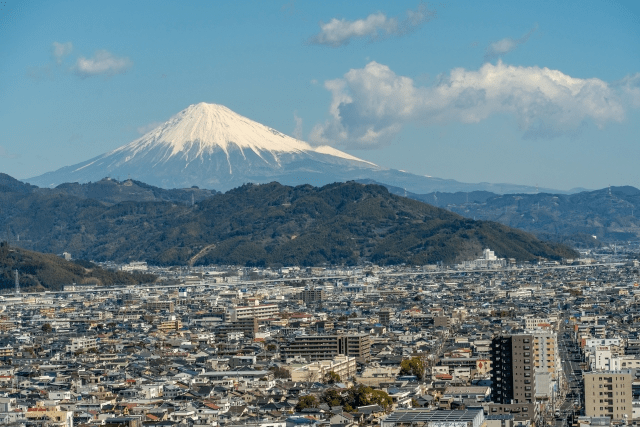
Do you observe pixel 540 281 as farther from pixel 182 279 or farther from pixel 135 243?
pixel 135 243

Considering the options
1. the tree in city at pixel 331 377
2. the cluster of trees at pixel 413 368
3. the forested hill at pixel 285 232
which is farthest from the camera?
the forested hill at pixel 285 232

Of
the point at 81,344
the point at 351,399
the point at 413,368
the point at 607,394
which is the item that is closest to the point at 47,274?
the point at 81,344

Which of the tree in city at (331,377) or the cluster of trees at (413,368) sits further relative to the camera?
the cluster of trees at (413,368)

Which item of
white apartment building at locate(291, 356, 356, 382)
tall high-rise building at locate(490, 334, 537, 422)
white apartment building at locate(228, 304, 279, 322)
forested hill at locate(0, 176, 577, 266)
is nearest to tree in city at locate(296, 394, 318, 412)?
tall high-rise building at locate(490, 334, 537, 422)

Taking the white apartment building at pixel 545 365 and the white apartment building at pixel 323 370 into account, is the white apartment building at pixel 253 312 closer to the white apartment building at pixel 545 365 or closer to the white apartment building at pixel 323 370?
the white apartment building at pixel 323 370

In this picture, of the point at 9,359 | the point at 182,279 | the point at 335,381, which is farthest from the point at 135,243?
the point at 335,381

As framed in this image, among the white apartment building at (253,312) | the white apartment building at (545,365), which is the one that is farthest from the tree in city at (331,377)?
the white apartment building at (253,312)
